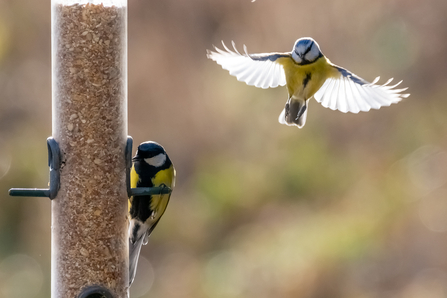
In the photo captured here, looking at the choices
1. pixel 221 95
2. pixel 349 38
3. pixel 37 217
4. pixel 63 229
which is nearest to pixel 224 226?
pixel 221 95

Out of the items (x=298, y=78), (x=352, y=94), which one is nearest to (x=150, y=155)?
(x=298, y=78)

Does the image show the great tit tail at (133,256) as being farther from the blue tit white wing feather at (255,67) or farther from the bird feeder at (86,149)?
the blue tit white wing feather at (255,67)

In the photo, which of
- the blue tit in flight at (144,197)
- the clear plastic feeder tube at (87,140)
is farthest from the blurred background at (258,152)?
the clear plastic feeder tube at (87,140)

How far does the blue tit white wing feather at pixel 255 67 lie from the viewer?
288 cm

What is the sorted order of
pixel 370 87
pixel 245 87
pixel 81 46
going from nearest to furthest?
pixel 81 46 → pixel 370 87 → pixel 245 87

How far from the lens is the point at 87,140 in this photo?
222 centimetres

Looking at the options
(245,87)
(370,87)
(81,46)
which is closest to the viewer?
(81,46)

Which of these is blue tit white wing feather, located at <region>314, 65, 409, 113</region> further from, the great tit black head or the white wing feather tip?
the great tit black head

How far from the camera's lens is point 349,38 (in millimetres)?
6566

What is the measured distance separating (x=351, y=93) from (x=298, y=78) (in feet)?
0.90

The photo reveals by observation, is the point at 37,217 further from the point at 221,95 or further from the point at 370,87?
the point at 370,87

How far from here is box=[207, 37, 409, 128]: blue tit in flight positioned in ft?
9.32

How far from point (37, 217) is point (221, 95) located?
2500 mm

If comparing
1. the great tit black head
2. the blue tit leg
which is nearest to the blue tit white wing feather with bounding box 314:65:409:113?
the blue tit leg
